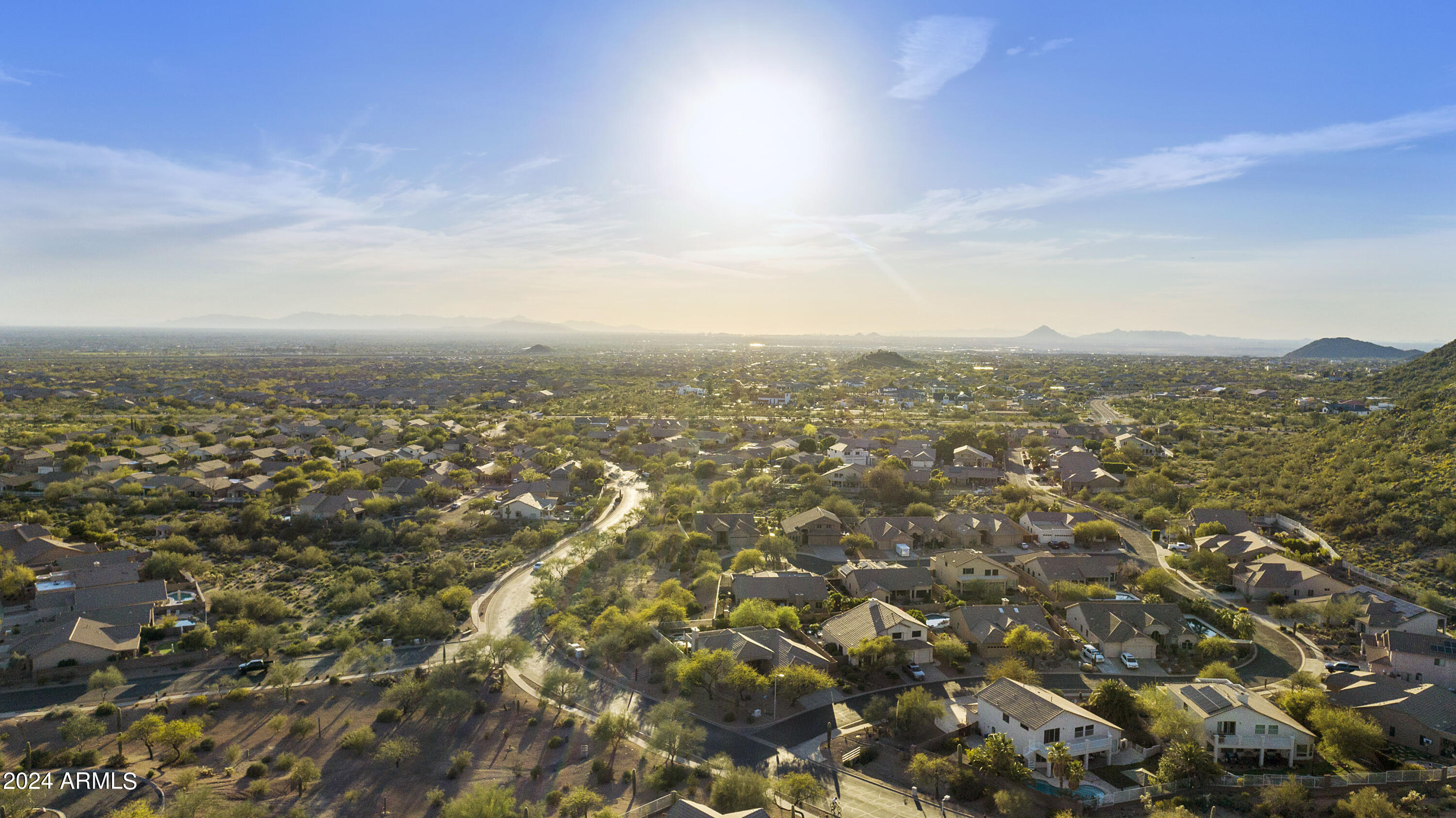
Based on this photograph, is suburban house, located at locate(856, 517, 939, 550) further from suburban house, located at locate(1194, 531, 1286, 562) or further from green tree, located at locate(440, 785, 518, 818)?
green tree, located at locate(440, 785, 518, 818)

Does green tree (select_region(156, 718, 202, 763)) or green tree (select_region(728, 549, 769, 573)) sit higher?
green tree (select_region(728, 549, 769, 573))

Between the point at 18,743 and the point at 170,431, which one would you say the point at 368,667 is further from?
the point at 170,431

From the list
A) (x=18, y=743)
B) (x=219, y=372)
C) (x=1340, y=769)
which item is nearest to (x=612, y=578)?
(x=18, y=743)

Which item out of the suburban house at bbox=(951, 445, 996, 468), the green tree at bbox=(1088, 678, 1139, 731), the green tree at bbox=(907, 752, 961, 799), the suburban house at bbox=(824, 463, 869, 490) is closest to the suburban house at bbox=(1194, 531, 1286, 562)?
the green tree at bbox=(1088, 678, 1139, 731)

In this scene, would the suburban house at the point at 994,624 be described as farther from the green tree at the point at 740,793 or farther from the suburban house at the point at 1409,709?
the green tree at the point at 740,793

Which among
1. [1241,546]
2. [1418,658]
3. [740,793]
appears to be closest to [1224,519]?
[1241,546]
